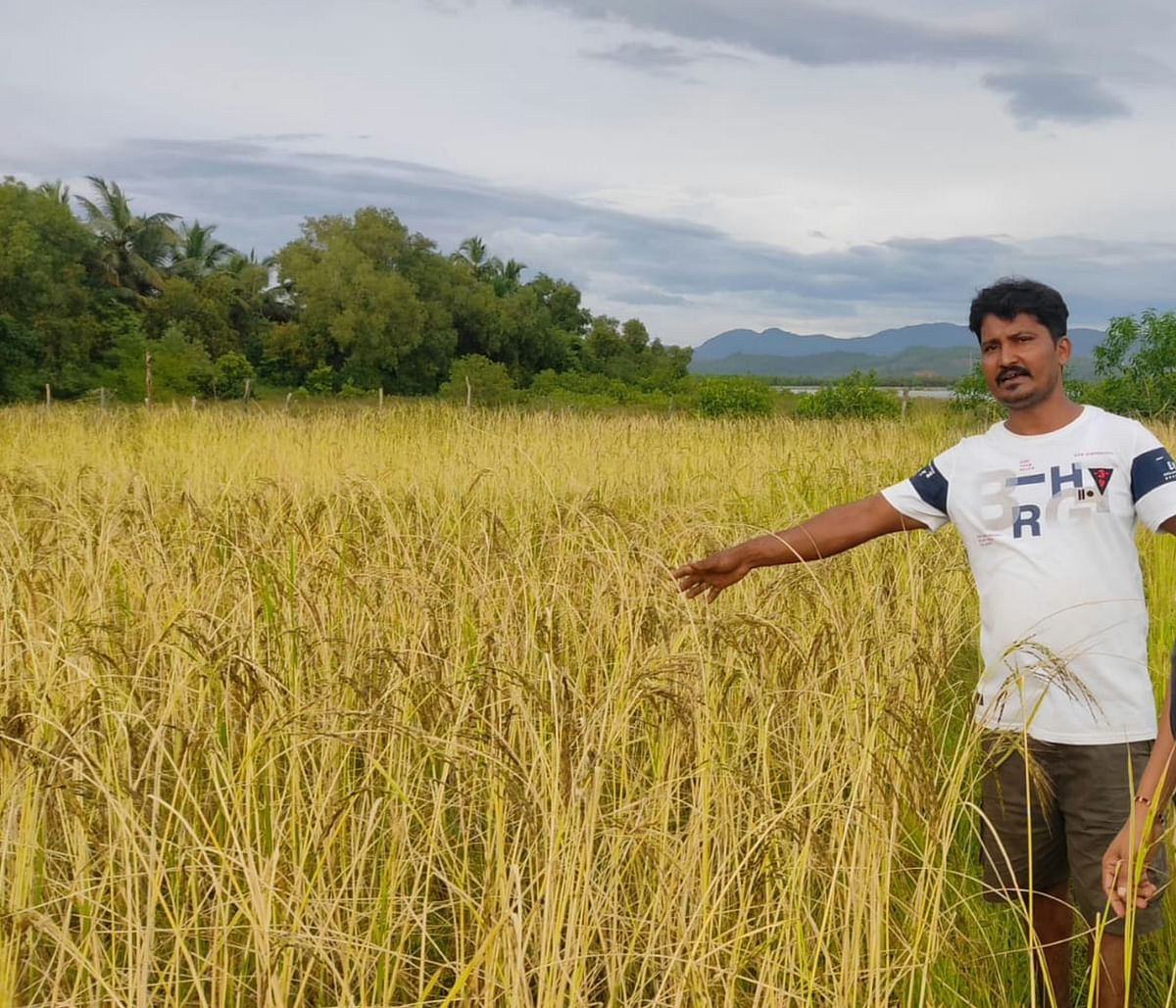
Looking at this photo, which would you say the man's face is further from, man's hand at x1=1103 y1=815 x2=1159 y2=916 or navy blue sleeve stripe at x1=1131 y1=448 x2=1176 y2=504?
man's hand at x1=1103 y1=815 x2=1159 y2=916

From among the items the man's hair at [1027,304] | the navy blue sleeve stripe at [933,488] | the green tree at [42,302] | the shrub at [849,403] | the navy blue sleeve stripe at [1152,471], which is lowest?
the navy blue sleeve stripe at [933,488]

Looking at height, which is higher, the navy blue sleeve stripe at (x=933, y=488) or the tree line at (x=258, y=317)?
the tree line at (x=258, y=317)

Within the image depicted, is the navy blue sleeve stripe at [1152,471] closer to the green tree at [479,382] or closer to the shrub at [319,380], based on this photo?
the green tree at [479,382]

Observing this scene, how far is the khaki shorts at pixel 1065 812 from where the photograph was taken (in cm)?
176

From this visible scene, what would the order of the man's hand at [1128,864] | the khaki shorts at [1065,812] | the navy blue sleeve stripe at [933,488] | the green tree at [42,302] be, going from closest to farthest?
the man's hand at [1128,864], the khaki shorts at [1065,812], the navy blue sleeve stripe at [933,488], the green tree at [42,302]

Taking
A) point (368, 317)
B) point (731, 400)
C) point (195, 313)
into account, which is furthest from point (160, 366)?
point (731, 400)

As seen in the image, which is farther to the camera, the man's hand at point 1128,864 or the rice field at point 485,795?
the rice field at point 485,795

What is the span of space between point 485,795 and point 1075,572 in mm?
1232

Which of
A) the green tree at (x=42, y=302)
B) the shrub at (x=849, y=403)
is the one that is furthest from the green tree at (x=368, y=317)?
the shrub at (x=849, y=403)

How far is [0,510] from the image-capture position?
191 inches

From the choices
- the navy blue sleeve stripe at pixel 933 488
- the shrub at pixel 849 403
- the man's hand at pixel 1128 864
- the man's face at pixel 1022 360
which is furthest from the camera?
the shrub at pixel 849 403

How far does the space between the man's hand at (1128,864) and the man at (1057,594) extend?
12.7 inches

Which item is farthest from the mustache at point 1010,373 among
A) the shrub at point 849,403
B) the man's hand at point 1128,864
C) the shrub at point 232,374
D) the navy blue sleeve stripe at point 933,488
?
the shrub at point 232,374

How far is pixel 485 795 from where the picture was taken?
221 cm
